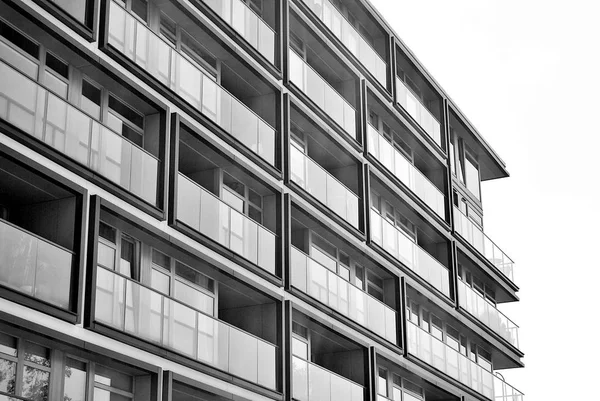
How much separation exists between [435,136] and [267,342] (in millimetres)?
17384

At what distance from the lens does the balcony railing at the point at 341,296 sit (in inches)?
1137

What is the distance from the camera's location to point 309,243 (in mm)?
31281

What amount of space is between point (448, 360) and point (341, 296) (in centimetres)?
791

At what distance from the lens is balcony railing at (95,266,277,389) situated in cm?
2088

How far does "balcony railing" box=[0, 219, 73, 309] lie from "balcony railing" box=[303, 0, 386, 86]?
1629 centimetres

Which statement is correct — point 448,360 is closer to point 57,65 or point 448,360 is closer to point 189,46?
point 189,46

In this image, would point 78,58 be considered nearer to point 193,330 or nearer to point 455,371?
point 193,330

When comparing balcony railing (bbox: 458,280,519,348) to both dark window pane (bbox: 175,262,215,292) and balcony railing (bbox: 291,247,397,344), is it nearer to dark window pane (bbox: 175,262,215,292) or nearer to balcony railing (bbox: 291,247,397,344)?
balcony railing (bbox: 291,247,397,344)

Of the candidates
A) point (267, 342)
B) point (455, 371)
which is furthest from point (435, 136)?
point (267, 342)

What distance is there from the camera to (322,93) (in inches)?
1280

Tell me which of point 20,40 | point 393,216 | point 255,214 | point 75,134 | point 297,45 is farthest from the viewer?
point 393,216

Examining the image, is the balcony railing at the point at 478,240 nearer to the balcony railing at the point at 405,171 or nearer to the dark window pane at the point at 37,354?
the balcony railing at the point at 405,171

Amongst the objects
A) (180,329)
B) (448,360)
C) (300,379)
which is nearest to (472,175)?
(448,360)

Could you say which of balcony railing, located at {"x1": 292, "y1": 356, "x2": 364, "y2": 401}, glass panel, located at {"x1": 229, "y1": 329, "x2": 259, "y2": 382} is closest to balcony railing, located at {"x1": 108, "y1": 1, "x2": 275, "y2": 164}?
glass panel, located at {"x1": 229, "y1": 329, "x2": 259, "y2": 382}
